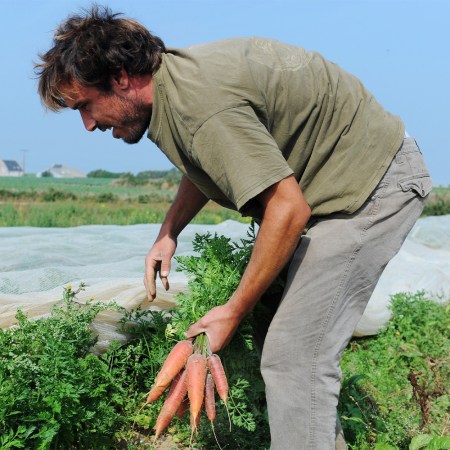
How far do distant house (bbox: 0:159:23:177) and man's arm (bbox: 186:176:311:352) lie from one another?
7946cm

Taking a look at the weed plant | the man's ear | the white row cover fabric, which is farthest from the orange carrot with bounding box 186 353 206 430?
the white row cover fabric

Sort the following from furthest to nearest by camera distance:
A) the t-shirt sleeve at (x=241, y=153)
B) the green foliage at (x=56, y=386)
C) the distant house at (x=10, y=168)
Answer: the distant house at (x=10, y=168) < the green foliage at (x=56, y=386) < the t-shirt sleeve at (x=241, y=153)

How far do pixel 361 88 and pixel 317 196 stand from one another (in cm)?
46

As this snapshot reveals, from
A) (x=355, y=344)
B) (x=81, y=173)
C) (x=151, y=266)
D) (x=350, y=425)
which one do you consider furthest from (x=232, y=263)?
(x=81, y=173)

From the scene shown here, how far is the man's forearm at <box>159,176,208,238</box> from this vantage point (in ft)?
10.4

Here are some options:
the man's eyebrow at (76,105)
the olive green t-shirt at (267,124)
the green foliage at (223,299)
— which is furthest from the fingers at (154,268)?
the man's eyebrow at (76,105)

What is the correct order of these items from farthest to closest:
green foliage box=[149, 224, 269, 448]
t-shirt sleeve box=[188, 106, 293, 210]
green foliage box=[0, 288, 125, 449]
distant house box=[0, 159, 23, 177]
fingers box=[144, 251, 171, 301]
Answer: distant house box=[0, 159, 23, 177]
fingers box=[144, 251, 171, 301]
green foliage box=[0, 288, 125, 449]
green foliage box=[149, 224, 269, 448]
t-shirt sleeve box=[188, 106, 293, 210]

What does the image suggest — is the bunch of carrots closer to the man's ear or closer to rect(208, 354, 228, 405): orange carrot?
rect(208, 354, 228, 405): orange carrot

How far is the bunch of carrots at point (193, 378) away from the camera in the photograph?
8.25 ft

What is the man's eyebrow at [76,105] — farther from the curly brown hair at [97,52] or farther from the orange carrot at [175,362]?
the orange carrot at [175,362]

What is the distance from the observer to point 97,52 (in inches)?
96.7

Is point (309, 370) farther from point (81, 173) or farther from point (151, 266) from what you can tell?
point (81, 173)

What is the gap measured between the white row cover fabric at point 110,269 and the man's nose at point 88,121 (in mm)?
1302

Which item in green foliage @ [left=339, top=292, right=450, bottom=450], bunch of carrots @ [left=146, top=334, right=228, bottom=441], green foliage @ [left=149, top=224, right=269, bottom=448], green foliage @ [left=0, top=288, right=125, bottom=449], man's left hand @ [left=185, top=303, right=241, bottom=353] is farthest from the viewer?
green foliage @ [left=339, top=292, right=450, bottom=450]
